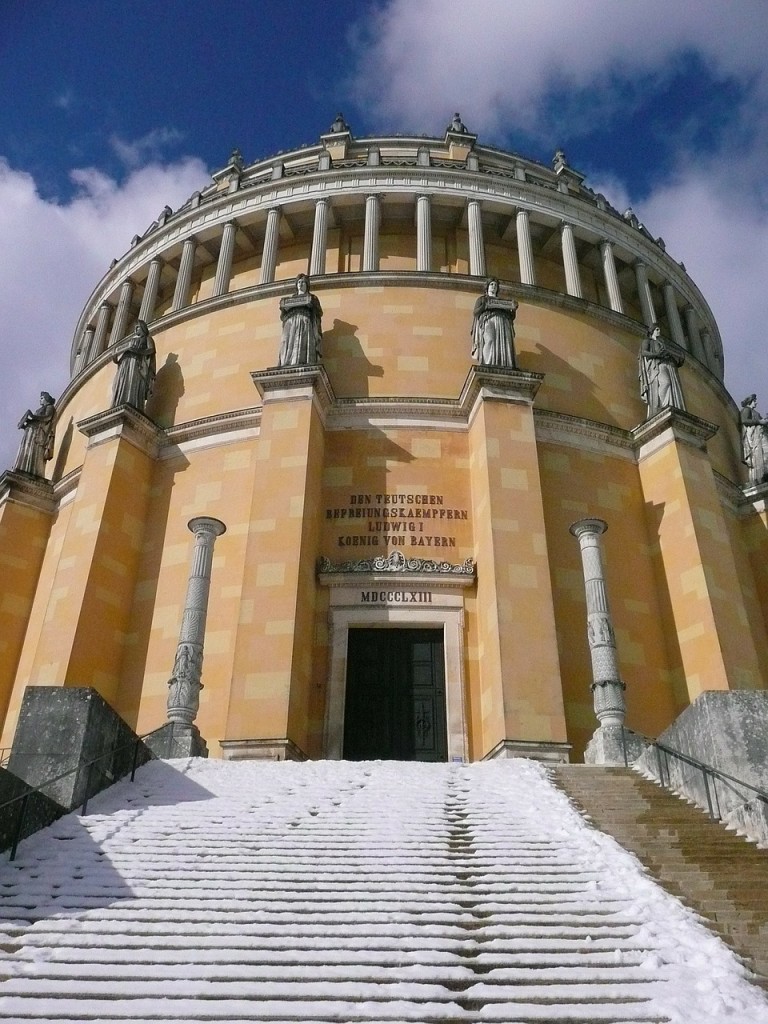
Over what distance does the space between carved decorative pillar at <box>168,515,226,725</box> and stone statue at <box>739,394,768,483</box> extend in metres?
16.9

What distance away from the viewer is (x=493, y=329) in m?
21.1

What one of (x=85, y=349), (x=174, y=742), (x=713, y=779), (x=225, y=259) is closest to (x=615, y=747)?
(x=713, y=779)

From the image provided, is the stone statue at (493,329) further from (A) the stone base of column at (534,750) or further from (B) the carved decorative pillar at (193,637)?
(A) the stone base of column at (534,750)

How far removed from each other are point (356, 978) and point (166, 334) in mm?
22416

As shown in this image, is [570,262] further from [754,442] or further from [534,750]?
[534,750]

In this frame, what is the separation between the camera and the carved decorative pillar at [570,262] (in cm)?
2527

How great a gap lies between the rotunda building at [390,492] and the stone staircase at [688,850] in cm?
363

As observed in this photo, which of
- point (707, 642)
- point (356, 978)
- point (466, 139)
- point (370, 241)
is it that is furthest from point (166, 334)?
point (356, 978)

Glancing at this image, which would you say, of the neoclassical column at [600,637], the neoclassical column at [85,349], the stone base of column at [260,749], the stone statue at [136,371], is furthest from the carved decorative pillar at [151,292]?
the neoclassical column at [600,637]

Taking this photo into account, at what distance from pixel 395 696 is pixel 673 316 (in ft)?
58.0

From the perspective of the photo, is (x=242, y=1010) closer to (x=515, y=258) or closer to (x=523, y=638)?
(x=523, y=638)

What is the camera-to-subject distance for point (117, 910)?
697 centimetres

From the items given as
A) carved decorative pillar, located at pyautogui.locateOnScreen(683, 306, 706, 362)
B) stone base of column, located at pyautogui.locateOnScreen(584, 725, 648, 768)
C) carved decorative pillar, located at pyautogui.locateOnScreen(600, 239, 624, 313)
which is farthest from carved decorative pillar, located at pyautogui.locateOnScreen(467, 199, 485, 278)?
stone base of column, located at pyautogui.locateOnScreen(584, 725, 648, 768)

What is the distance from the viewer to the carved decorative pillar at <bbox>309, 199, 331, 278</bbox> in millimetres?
24797
